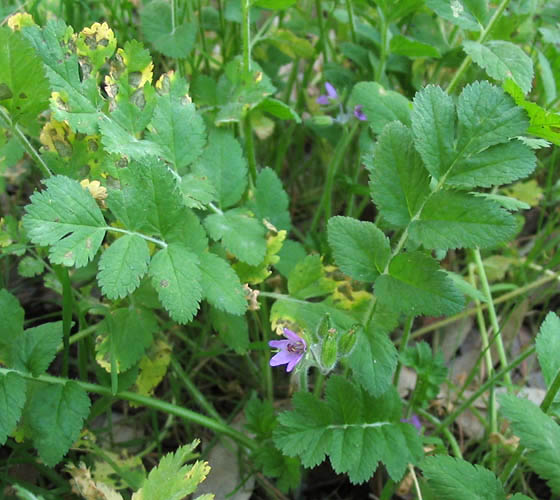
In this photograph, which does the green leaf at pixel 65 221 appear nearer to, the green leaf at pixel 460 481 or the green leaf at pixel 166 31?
the green leaf at pixel 166 31

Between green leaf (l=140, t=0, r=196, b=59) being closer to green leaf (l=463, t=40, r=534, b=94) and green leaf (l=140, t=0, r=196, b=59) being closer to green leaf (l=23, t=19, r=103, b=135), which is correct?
green leaf (l=23, t=19, r=103, b=135)

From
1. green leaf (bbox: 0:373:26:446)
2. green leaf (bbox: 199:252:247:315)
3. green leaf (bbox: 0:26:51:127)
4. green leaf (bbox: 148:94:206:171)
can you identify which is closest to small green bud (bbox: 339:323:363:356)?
green leaf (bbox: 199:252:247:315)

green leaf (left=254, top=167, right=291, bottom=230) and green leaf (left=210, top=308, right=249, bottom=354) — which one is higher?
green leaf (left=254, top=167, right=291, bottom=230)

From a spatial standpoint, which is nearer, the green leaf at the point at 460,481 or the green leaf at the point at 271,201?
the green leaf at the point at 460,481

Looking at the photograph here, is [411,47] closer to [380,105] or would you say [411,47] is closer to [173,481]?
[380,105]

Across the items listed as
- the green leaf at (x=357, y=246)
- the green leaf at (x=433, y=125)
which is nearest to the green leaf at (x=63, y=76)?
the green leaf at (x=357, y=246)

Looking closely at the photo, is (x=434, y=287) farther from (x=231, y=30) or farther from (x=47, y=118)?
(x=231, y=30)
